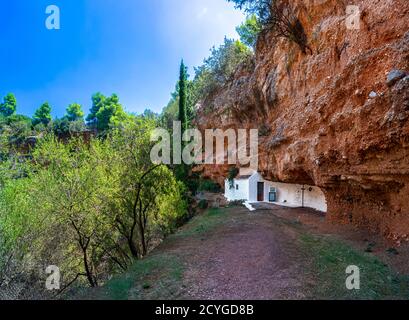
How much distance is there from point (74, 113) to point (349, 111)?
55.5 meters

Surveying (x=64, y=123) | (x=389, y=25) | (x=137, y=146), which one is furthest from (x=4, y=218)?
(x=64, y=123)

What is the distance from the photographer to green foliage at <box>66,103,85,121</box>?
54875 mm

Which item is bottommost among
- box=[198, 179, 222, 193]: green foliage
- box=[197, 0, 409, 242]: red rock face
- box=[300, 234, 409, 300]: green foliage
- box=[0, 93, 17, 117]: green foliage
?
box=[300, 234, 409, 300]: green foliage

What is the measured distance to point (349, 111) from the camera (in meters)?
10.0

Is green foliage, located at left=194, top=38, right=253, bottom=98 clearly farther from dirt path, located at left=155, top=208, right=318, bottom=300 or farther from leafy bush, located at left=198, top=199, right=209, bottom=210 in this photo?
dirt path, located at left=155, top=208, right=318, bottom=300

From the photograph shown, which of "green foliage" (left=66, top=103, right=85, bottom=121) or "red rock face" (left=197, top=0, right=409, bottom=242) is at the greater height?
"green foliage" (left=66, top=103, right=85, bottom=121)

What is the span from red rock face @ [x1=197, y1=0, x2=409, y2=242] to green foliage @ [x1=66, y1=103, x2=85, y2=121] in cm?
4630

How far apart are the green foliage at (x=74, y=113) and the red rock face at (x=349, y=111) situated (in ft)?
152

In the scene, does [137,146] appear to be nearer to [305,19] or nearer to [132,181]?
[132,181]

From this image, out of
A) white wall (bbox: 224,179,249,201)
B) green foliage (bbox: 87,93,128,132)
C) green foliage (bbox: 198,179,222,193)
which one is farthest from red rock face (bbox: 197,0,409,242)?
green foliage (bbox: 87,93,128,132)

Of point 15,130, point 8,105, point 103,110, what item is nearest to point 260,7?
point 15,130

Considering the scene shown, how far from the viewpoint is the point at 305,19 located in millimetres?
16219

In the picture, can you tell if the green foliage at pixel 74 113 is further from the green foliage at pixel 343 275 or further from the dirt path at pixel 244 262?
the green foliage at pixel 343 275

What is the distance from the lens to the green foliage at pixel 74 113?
54875mm
